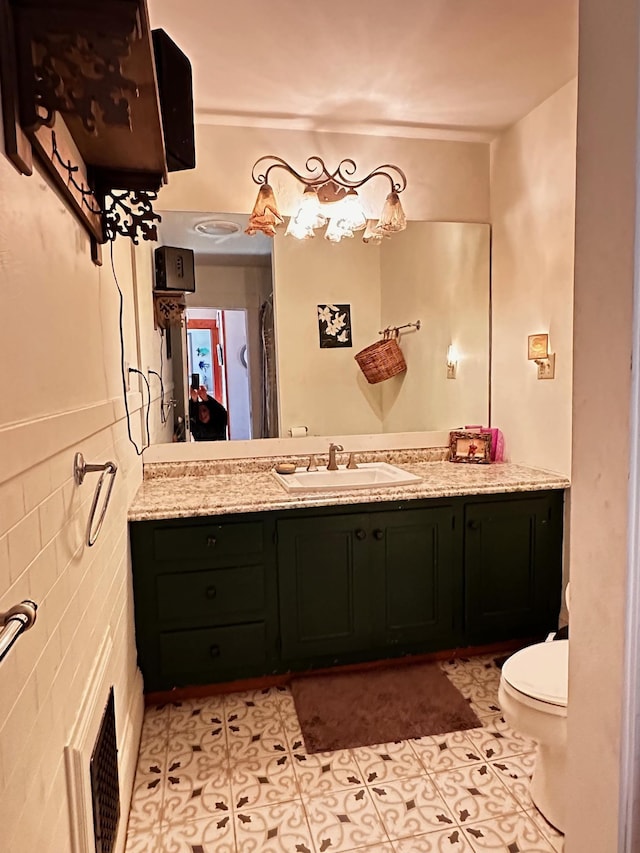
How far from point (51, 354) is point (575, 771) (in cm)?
118

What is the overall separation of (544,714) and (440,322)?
2015 mm

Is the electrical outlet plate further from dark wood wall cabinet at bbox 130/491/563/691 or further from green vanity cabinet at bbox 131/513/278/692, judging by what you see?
green vanity cabinet at bbox 131/513/278/692

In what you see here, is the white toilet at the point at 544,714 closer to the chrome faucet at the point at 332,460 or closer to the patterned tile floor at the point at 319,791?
the patterned tile floor at the point at 319,791

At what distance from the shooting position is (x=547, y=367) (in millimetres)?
2594

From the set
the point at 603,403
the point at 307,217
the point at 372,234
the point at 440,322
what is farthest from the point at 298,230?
the point at 603,403

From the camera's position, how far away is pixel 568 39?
206 centimetres

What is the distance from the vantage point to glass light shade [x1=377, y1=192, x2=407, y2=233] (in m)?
2.63

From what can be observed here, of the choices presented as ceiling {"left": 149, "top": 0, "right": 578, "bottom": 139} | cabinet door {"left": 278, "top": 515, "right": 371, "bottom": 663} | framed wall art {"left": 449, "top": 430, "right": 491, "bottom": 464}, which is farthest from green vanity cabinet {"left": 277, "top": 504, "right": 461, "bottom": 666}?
ceiling {"left": 149, "top": 0, "right": 578, "bottom": 139}

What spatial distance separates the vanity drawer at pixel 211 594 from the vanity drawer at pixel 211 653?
0.22 ft

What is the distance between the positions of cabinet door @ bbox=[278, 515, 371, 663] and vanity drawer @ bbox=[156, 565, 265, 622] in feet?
0.40

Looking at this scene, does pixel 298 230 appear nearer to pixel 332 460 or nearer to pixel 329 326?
pixel 329 326

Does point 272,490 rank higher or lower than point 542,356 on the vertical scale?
lower

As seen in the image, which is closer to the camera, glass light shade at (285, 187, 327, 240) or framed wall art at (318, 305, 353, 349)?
glass light shade at (285, 187, 327, 240)

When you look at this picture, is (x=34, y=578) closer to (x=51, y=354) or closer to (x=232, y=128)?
(x=51, y=354)
